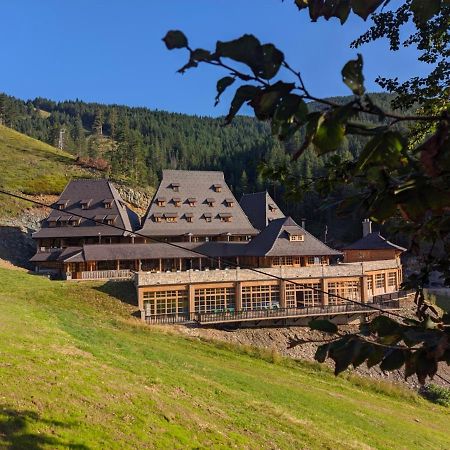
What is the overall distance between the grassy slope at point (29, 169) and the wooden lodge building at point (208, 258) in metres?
20.6

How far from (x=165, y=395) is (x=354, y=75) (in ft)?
40.1

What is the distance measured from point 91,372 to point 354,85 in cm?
1246

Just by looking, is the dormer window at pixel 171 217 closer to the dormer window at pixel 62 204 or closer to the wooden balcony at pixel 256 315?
the dormer window at pixel 62 204

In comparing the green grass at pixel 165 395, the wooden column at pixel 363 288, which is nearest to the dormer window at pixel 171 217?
the green grass at pixel 165 395

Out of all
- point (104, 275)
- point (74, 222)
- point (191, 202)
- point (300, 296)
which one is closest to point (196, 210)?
point (191, 202)

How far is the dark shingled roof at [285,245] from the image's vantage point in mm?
37156

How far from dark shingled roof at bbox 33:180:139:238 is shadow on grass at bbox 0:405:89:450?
35.9m

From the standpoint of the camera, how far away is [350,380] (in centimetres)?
2434

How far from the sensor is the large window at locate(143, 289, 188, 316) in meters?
30.4

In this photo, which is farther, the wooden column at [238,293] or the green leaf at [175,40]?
the wooden column at [238,293]

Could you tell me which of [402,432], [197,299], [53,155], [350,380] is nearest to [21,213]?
[53,155]

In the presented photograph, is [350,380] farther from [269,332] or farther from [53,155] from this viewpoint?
[53,155]

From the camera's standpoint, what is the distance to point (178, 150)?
137625 millimetres

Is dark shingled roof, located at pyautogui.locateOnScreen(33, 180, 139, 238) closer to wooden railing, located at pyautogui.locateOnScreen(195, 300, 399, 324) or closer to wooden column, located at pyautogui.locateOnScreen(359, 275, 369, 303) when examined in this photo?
wooden railing, located at pyautogui.locateOnScreen(195, 300, 399, 324)
